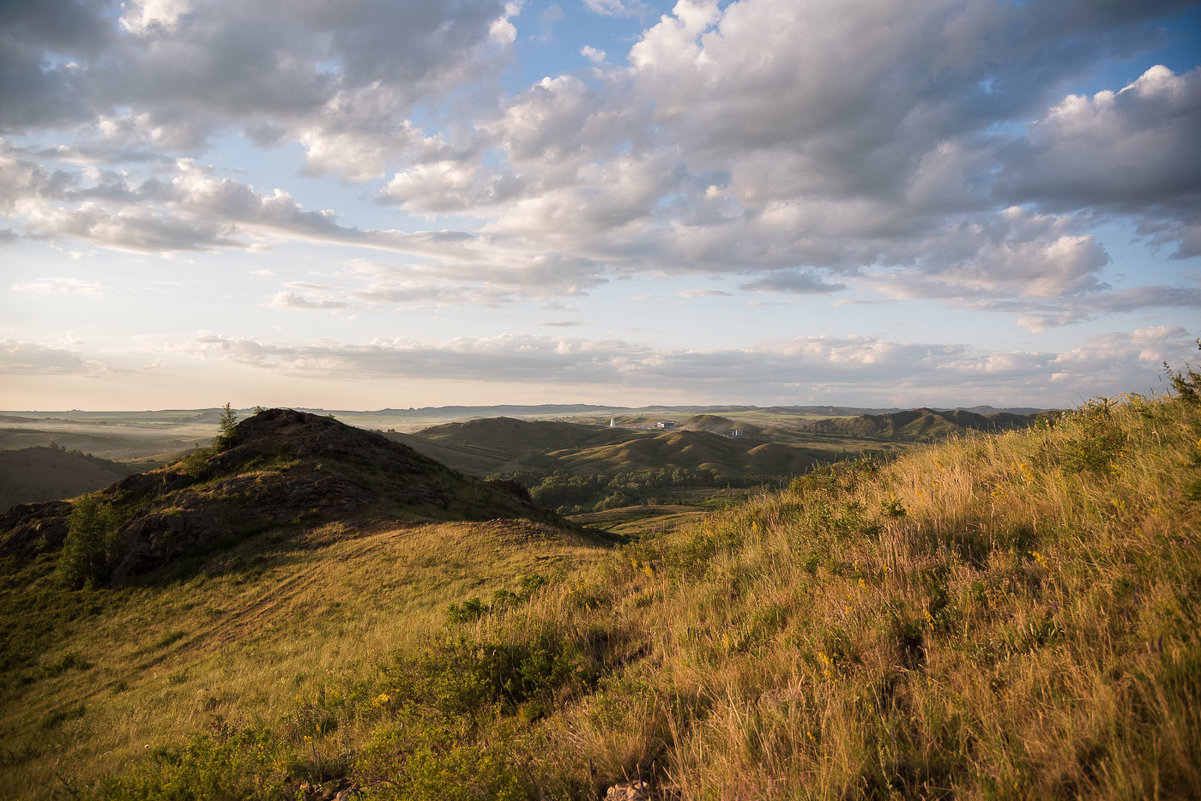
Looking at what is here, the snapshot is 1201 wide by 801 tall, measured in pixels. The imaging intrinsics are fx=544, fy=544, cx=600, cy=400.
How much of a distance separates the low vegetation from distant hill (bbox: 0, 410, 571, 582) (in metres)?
21.1

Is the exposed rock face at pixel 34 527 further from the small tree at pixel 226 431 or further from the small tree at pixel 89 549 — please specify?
the small tree at pixel 226 431

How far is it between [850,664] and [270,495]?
3493 centimetres

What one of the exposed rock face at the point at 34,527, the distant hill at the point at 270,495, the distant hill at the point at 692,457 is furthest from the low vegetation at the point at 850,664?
the distant hill at the point at 692,457

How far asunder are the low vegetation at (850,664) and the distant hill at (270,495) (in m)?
Result: 21.1

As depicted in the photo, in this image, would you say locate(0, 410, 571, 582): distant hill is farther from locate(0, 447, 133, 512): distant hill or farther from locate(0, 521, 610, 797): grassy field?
locate(0, 447, 133, 512): distant hill

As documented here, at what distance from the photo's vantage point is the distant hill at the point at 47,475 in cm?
10625

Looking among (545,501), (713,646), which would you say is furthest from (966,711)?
(545,501)

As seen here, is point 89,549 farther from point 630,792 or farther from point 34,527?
point 630,792

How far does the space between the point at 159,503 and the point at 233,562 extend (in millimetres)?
10969

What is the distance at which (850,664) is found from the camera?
443cm

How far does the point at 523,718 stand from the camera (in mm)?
5496

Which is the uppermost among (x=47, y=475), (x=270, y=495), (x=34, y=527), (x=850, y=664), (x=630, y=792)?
(x=850, y=664)

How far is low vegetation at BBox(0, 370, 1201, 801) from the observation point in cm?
313

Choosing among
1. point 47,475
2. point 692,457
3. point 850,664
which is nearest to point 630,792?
point 850,664
